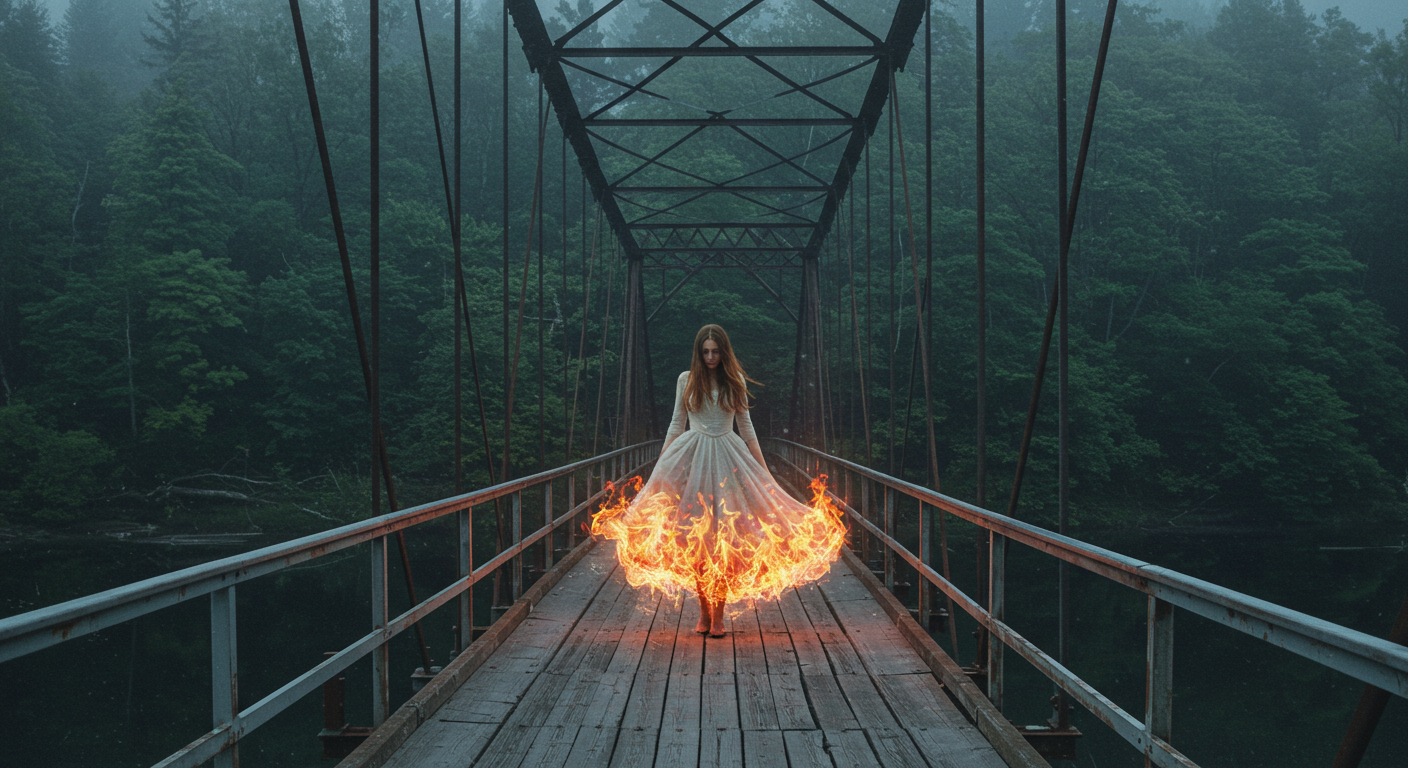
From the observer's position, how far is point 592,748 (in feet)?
11.4

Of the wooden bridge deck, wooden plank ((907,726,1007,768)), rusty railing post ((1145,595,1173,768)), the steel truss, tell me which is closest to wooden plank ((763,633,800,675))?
the wooden bridge deck

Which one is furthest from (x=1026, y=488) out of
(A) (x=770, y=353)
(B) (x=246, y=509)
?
(B) (x=246, y=509)

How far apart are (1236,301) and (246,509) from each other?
95.3ft

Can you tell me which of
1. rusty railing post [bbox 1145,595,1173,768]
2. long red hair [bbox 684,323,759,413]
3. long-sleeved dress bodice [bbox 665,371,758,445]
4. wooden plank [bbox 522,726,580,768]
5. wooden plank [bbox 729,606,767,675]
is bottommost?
wooden plank [bbox 729,606,767,675]

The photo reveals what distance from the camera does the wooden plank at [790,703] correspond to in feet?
12.4

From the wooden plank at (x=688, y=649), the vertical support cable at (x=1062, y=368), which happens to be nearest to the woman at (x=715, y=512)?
the wooden plank at (x=688, y=649)

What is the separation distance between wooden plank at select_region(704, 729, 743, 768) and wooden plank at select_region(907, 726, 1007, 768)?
617 millimetres

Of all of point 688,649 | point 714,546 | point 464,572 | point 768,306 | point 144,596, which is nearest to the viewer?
point 144,596

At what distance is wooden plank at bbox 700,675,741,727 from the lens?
378 centimetres

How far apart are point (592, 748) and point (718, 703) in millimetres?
728

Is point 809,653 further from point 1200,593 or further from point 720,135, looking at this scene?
point 720,135

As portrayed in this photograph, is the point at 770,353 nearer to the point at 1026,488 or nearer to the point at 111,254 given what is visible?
the point at 1026,488

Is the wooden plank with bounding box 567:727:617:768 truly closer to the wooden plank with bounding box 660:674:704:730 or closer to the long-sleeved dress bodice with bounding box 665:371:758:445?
the wooden plank with bounding box 660:674:704:730

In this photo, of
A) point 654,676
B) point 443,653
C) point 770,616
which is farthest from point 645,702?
point 443,653
